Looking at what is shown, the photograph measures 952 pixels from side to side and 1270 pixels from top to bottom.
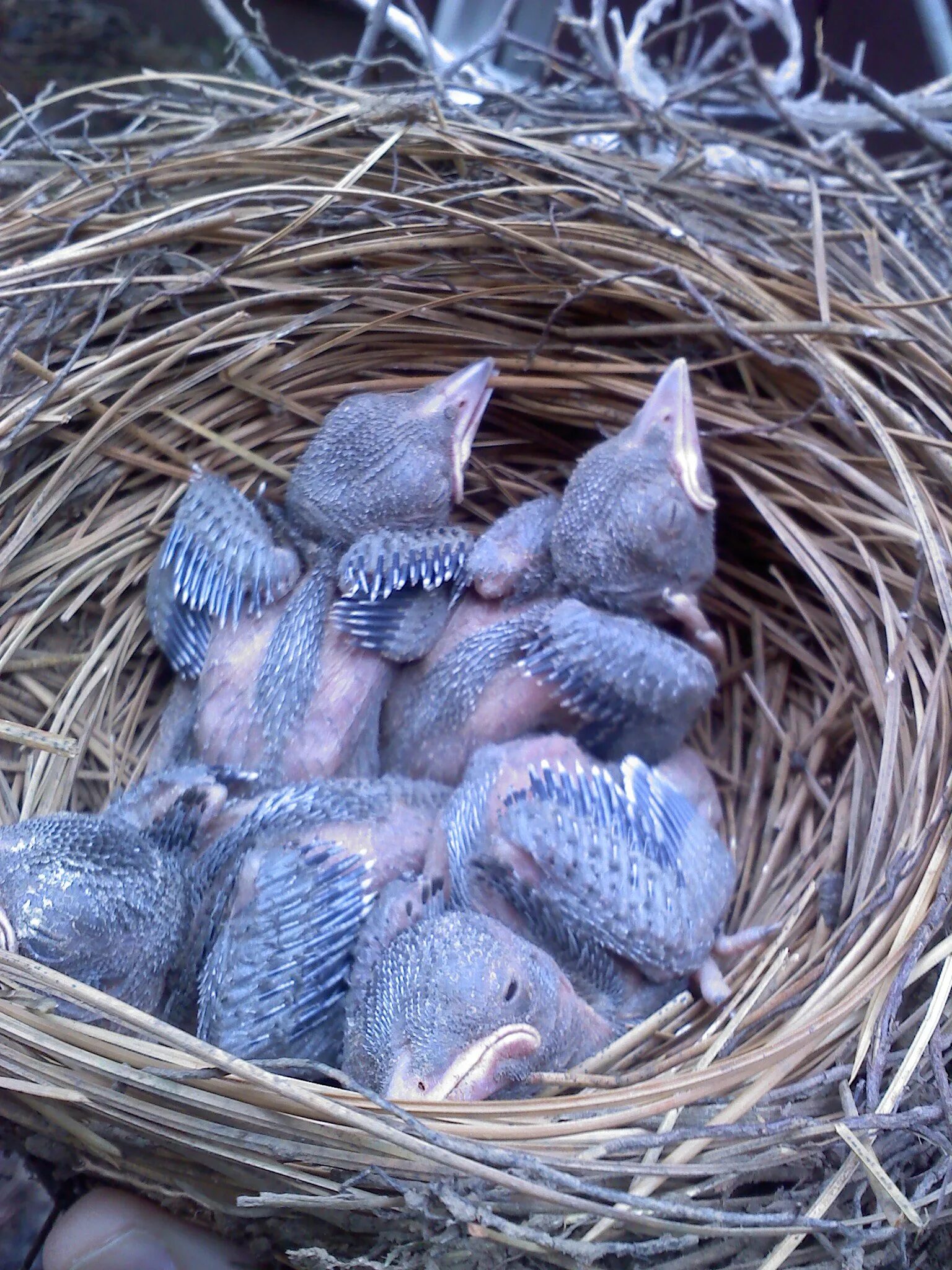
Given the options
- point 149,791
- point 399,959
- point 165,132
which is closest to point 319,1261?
point 399,959

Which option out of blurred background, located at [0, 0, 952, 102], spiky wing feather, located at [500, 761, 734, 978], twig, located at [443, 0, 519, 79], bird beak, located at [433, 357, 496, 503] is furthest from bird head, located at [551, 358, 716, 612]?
blurred background, located at [0, 0, 952, 102]

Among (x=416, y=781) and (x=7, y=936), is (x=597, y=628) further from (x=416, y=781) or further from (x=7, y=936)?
(x=7, y=936)

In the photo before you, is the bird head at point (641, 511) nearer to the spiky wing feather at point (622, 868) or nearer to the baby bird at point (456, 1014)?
the spiky wing feather at point (622, 868)

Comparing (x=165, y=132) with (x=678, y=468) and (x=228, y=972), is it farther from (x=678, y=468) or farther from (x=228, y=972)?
(x=228, y=972)

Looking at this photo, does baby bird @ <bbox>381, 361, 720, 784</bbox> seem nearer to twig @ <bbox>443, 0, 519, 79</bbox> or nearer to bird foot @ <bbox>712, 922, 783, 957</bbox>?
bird foot @ <bbox>712, 922, 783, 957</bbox>

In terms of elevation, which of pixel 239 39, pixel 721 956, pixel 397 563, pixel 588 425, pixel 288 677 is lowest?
pixel 721 956

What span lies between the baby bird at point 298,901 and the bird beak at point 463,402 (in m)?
0.34

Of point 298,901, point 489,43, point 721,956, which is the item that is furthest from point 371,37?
point 721,956

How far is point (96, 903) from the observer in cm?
74

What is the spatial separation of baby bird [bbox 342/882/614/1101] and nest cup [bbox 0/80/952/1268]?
1.6 inches

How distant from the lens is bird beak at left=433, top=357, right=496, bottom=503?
3.34 feet

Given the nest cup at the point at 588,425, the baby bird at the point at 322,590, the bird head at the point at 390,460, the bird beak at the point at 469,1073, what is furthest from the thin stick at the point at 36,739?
the bird beak at the point at 469,1073

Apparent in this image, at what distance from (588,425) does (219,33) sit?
3.23ft

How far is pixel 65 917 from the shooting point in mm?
723
